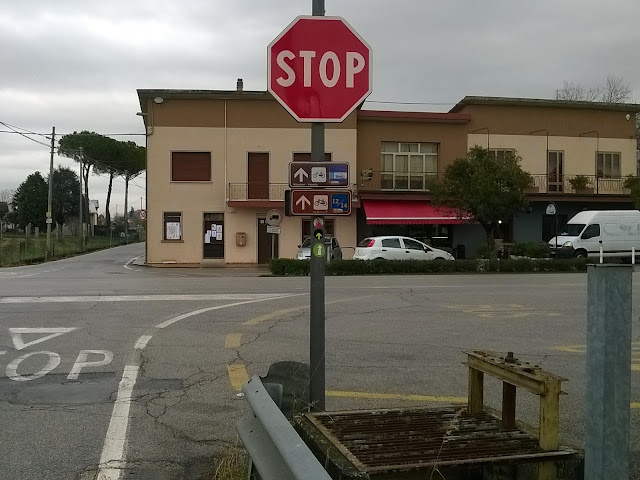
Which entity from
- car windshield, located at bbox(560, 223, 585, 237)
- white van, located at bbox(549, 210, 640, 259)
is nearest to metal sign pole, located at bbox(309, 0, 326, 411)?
white van, located at bbox(549, 210, 640, 259)

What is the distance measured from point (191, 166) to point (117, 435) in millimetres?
30373

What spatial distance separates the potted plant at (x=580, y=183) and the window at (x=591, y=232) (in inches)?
222

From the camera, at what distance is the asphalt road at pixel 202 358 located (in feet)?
16.9

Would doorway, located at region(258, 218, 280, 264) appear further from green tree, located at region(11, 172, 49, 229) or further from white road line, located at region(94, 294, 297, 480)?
green tree, located at region(11, 172, 49, 229)

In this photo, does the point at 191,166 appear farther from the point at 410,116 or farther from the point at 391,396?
the point at 391,396

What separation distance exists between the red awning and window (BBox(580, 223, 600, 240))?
546 centimetres

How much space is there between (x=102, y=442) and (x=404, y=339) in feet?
17.6

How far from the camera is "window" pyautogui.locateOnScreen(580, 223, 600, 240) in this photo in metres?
31.3

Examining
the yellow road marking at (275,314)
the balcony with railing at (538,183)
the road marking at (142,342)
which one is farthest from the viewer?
the balcony with railing at (538,183)

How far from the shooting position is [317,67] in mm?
5137

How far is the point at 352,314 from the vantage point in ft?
40.1

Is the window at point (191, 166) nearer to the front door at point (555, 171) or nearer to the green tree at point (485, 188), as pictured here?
the green tree at point (485, 188)

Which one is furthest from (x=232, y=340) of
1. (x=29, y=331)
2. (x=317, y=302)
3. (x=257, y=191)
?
(x=257, y=191)

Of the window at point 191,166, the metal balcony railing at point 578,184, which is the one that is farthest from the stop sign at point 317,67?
the metal balcony railing at point 578,184
